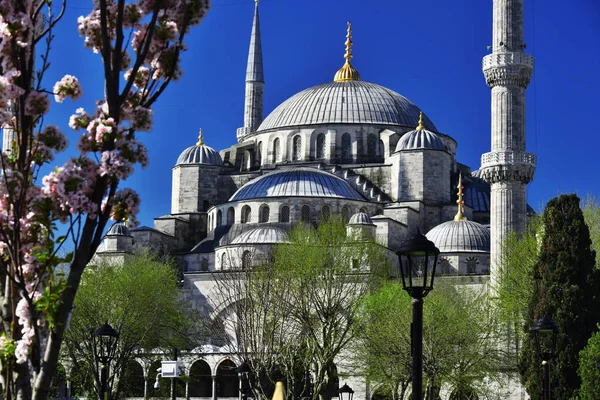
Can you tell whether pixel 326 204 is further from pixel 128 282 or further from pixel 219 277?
pixel 128 282

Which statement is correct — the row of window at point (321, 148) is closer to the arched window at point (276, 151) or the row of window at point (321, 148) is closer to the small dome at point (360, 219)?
the arched window at point (276, 151)

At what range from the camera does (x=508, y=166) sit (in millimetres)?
43219

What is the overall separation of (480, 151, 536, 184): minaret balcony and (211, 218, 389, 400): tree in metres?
5.01

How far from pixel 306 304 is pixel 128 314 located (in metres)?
7.69

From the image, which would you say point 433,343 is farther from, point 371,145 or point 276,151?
point 276,151

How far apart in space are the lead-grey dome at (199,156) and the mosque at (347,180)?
0.06 meters

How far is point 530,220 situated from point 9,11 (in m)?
37.9

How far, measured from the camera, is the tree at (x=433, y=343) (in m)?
36.1

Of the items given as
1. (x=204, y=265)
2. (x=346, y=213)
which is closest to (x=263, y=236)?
(x=204, y=265)

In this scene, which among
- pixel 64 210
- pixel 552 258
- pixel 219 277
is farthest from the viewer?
pixel 219 277

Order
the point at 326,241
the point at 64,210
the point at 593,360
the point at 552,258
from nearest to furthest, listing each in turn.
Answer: the point at 64,210 < the point at 593,360 < the point at 552,258 < the point at 326,241

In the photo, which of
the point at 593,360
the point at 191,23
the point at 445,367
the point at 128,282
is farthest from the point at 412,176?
the point at 191,23

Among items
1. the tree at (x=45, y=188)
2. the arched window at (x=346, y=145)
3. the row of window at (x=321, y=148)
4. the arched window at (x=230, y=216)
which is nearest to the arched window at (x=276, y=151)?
the row of window at (x=321, y=148)

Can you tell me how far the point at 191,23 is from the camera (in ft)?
29.1
